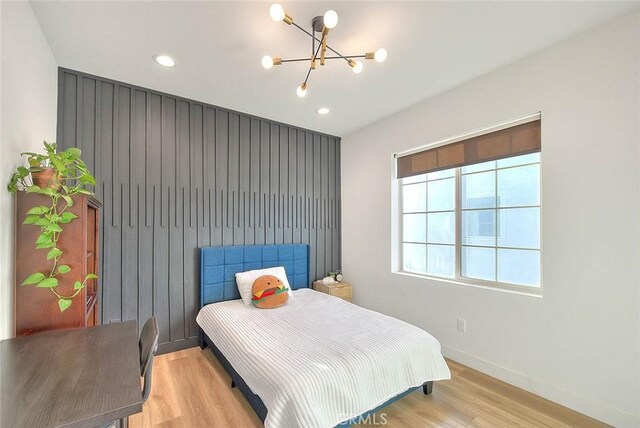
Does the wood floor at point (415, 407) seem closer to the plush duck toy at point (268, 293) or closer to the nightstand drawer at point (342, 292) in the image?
the plush duck toy at point (268, 293)

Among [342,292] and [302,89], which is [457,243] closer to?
[342,292]

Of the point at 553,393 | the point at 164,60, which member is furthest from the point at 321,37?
the point at 553,393

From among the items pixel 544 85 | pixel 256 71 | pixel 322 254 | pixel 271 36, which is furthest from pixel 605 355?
pixel 256 71

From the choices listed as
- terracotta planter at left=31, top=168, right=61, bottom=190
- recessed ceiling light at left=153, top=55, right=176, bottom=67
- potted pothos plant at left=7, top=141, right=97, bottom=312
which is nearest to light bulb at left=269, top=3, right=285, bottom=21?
recessed ceiling light at left=153, top=55, right=176, bottom=67

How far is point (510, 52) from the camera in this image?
218cm

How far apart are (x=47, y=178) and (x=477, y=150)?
325 centimetres

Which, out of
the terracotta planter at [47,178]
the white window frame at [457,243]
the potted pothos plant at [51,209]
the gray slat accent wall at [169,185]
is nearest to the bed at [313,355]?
the gray slat accent wall at [169,185]

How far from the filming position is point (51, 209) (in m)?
1.50

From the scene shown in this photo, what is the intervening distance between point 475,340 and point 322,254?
2.13m

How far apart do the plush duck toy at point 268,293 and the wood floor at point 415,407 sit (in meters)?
0.69

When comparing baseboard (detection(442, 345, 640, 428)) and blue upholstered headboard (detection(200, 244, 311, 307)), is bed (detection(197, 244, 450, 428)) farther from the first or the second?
baseboard (detection(442, 345, 640, 428))

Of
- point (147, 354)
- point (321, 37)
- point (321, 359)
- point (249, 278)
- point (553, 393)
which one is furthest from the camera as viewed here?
point (249, 278)

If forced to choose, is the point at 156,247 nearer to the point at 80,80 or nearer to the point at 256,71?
the point at 80,80

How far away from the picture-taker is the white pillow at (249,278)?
296 centimetres
